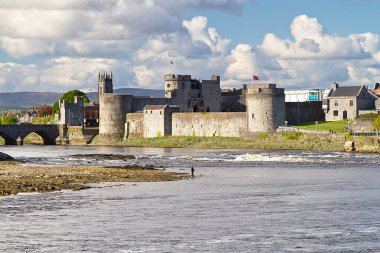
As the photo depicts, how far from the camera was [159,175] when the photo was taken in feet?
165

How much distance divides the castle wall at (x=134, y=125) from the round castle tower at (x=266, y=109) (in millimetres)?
17005

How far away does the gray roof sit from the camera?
9838 centimetres

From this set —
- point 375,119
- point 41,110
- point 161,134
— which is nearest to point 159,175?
point 375,119

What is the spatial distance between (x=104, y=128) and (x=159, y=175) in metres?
57.0

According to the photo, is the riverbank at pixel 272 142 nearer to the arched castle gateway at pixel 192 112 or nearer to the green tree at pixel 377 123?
the arched castle gateway at pixel 192 112

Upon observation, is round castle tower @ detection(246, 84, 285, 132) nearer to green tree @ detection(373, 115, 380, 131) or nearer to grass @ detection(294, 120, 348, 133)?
grass @ detection(294, 120, 348, 133)

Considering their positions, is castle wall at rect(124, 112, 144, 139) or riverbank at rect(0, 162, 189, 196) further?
castle wall at rect(124, 112, 144, 139)

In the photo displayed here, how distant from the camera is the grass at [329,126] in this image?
8406 centimetres

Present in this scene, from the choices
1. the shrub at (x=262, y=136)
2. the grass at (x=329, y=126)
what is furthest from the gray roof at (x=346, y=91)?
the shrub at (x=262, y=136)

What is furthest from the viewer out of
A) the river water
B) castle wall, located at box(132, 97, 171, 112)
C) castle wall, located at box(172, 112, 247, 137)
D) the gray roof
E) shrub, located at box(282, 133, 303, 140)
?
castle wall, located at box(132, 97, 171, 112)

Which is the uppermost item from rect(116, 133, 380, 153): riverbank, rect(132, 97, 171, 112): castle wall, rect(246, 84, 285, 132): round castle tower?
rect(132, 97, 171, 112): castle wall

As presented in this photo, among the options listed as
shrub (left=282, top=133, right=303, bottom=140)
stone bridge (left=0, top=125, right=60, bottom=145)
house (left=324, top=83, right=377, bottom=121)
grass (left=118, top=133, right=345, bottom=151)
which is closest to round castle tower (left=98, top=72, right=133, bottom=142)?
grass (left=118, top=133, right=345, bottom=151)

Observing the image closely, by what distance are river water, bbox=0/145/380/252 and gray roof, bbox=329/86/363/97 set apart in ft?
159

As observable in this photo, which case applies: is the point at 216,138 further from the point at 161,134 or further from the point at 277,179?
the point at 277,179
